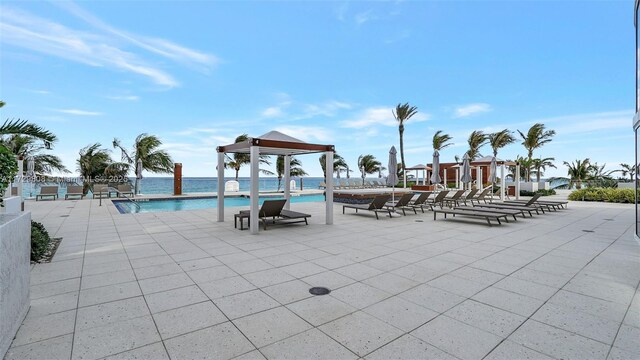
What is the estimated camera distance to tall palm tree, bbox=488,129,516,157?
2837cm

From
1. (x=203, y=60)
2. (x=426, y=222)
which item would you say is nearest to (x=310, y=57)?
(x=203, y=60)

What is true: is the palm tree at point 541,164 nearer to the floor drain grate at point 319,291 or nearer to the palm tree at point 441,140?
the palm tree at point 441,140

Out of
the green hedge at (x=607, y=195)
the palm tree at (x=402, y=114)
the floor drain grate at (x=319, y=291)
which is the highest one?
the palm tree at (x=402, y=114)

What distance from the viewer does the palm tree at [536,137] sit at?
83.6ft

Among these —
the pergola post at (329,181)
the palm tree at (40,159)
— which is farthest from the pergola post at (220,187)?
the palm tree at (40,159)

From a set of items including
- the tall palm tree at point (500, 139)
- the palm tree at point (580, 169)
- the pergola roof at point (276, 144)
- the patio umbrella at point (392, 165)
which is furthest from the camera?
the tall palm tree at point (500, 139)

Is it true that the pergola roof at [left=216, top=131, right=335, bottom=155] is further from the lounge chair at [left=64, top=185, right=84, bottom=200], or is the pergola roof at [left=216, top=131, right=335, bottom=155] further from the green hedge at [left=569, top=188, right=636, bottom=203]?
the green hedge at [left=569, top=188, right=636, bottom=203]

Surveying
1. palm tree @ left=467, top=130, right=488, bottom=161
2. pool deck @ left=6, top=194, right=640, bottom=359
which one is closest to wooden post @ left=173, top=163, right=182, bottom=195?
pool deck @ left=6, top=194, right=640, bottom=359

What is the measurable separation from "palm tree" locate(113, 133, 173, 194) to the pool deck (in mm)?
15957

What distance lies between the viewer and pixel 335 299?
3.46 meters

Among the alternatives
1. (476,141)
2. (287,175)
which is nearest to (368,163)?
(476,141)

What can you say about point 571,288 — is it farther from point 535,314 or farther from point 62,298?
point 62,298

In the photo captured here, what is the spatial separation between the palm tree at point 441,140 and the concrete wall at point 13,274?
30368 millimetres

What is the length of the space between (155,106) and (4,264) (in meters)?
25.6
